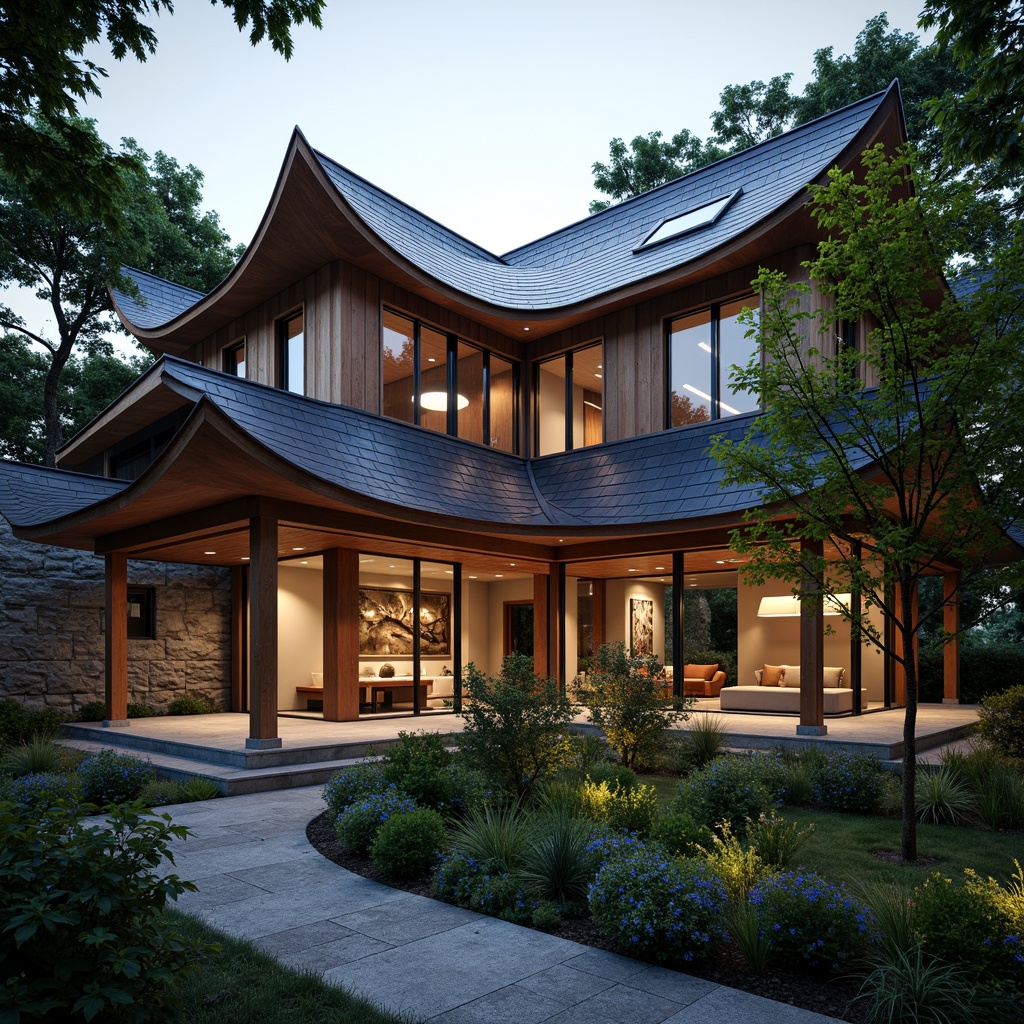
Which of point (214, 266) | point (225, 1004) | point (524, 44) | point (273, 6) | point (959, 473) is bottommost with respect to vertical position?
point (225, 1004)

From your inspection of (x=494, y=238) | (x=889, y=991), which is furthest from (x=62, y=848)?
(x=494, y=238)

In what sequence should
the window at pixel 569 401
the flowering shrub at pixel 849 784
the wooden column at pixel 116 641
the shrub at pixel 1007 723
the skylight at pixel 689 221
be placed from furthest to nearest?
1. the window at pixel 569 401
2. the skylight at pixel 689 221
3. the wooden column at pixel 116 641
4. the shrub at pixel 1007 723
5. the flowering shrub at pixel 849 784

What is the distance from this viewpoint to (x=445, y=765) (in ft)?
23.5

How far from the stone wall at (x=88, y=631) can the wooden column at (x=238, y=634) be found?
140mm

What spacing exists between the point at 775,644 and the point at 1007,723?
7.00 metres

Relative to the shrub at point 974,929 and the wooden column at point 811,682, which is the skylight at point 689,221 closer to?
the wooden column at point 811,682

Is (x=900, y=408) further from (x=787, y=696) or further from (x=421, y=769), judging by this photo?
(x=787, y=696)

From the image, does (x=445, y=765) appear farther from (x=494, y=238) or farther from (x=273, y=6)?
(x=494, y=238)

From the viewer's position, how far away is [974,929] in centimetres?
359

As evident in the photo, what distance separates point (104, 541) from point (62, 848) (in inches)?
458

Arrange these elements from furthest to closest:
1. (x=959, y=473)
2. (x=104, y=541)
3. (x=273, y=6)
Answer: (x=104, y=541)
(x=959, y=473)
(x=273, y=6)

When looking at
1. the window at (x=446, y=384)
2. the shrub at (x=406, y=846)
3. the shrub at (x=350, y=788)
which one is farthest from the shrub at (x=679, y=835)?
the window at (x=446, y=384)

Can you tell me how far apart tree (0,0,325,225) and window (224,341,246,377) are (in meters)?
10.9

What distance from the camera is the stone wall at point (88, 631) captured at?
13211 mm
